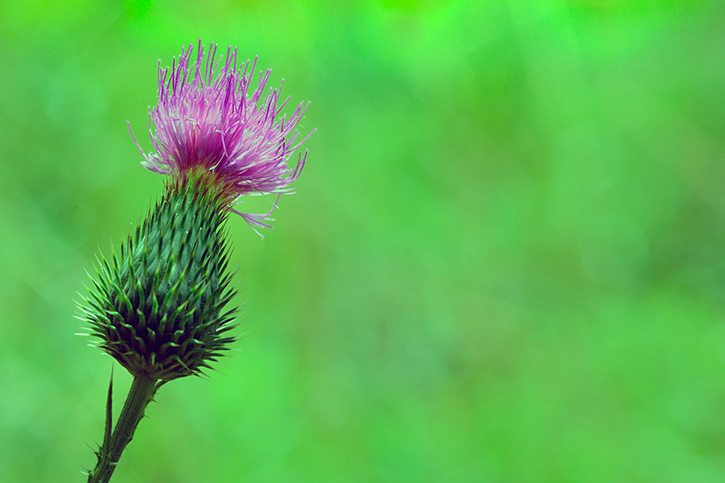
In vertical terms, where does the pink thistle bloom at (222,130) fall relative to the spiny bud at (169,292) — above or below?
above

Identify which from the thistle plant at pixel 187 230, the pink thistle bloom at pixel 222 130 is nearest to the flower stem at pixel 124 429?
the thistle plant at pixel 187 230

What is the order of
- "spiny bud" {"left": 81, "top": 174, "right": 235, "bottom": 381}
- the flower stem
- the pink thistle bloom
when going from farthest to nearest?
1. the pink thistle bloom
2. "spiny bud" {"left": 81, "top": 174, "right": 235, "bottom": 381}
3. the flower stem

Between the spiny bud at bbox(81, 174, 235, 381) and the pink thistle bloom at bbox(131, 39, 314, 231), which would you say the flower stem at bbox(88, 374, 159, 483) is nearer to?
the spiny bud at bbox(81, 174, 235, 381)

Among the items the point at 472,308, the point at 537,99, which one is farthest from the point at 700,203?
the point at 472,308

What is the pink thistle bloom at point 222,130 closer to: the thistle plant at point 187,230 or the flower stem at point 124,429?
the thistle plant at point 187,230

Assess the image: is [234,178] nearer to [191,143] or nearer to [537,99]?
[191,143]

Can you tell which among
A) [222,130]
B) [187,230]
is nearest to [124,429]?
[187,230]

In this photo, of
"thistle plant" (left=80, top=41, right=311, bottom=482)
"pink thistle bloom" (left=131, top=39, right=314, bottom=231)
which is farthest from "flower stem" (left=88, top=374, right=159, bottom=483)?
"pink thistle bloom" (left=131, top=39, right=314, bottom=231)
